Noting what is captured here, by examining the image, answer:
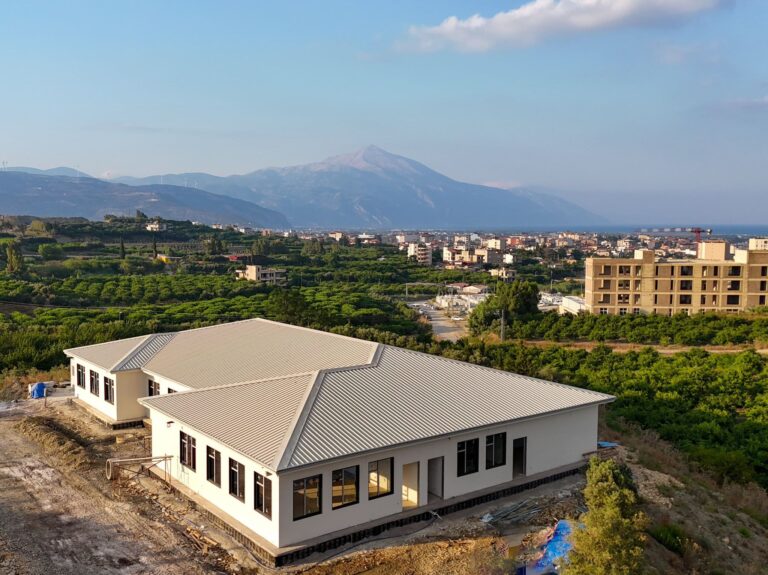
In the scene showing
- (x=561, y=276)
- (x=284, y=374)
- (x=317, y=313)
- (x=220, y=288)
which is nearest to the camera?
(x=284, y=374)

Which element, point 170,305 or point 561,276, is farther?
point 561,276

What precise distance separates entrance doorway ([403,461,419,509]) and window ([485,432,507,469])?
5.84 ft

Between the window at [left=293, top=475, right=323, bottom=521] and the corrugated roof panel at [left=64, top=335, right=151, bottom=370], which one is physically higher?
the corrugated roof panel at [left=64, top=335, right=151, bottom=370]

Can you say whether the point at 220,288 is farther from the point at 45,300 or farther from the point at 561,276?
the point at 561,276

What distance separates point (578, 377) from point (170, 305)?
116 feet

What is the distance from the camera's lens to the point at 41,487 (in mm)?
15008

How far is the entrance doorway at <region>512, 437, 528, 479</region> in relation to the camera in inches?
593

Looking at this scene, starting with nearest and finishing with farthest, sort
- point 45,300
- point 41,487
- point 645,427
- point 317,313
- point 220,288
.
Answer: point 41,487 < point 645,427 < point 317,313 < point 45,300 < point 220,288

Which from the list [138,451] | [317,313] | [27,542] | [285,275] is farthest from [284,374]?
[285,275]

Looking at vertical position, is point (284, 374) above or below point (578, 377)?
above

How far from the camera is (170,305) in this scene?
54.8 m

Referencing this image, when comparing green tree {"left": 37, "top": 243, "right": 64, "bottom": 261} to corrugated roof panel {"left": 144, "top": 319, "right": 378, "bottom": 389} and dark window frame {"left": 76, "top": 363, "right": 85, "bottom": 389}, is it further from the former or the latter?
corrugated roof panel {"left": 144, "top": 319, "right": 378, "bottom": 389}

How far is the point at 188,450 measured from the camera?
14430 mm

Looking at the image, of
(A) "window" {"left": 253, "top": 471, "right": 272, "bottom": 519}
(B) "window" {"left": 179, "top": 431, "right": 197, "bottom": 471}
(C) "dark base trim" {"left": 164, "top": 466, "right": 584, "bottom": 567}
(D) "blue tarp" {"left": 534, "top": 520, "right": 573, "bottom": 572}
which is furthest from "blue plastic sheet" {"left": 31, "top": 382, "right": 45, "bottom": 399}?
(D) "blue tarp" {"left": 534, "top": 520, "right": 573, "bottom": 572}
